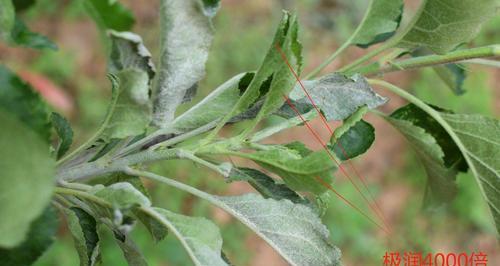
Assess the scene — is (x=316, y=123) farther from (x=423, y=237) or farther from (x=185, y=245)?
(x=185, y=245)

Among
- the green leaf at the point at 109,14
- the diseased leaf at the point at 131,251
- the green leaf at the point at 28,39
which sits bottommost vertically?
the diseased leaf at the point at 131,251

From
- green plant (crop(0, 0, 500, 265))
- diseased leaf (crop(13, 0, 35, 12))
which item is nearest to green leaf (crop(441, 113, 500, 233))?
green plant (crop(0, 0, 500, 265))

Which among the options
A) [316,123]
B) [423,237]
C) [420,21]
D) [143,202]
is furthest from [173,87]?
[423,237]

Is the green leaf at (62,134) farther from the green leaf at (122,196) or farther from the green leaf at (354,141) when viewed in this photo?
the green leaf at (354,141)

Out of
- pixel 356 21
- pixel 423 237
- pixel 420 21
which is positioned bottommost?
pixel 423 237

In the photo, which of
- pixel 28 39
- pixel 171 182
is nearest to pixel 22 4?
pixel 28 39

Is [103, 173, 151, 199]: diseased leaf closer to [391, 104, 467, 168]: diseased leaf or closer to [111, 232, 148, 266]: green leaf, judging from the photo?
[111, 232, 148, 266]: green leaf

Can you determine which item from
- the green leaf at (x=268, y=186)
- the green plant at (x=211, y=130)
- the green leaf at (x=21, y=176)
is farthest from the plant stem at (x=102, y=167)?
the green leaf at (x=21, y=176)
